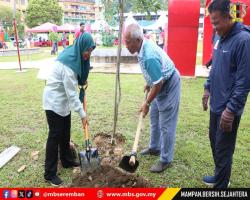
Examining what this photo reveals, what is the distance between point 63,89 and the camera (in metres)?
3.54

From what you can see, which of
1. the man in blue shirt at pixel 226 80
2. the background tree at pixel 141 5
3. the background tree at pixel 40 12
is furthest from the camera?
the background tree at pixel 40 12

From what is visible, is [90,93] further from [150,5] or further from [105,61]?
[105,61]

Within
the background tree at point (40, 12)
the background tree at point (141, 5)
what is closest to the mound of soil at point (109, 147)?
the background tree at point (141, 5)

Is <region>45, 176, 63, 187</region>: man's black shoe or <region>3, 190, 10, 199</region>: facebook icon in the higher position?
<region>3, 190, 10, 199</region>: facebook icon

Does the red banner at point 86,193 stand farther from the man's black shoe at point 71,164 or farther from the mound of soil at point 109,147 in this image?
the mound of soil at point 109,147

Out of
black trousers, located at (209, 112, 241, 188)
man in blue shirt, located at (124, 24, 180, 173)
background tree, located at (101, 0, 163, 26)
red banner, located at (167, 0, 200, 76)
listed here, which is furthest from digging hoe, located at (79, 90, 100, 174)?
red banner, located at (167, 0, 200, 76)

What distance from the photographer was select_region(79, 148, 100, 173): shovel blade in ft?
12.3

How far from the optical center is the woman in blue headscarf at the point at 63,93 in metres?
3.35

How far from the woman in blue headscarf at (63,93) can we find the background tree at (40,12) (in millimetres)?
51800

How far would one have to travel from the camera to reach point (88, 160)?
374cm

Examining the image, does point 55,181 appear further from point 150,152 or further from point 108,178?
point 150,152

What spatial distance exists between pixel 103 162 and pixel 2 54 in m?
22.2

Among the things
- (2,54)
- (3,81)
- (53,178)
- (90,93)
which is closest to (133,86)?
(90,93)

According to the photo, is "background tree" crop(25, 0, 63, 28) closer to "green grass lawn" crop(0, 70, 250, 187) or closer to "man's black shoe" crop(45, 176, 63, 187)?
"green grass lawn" crop(0, 70, 250, 187)
